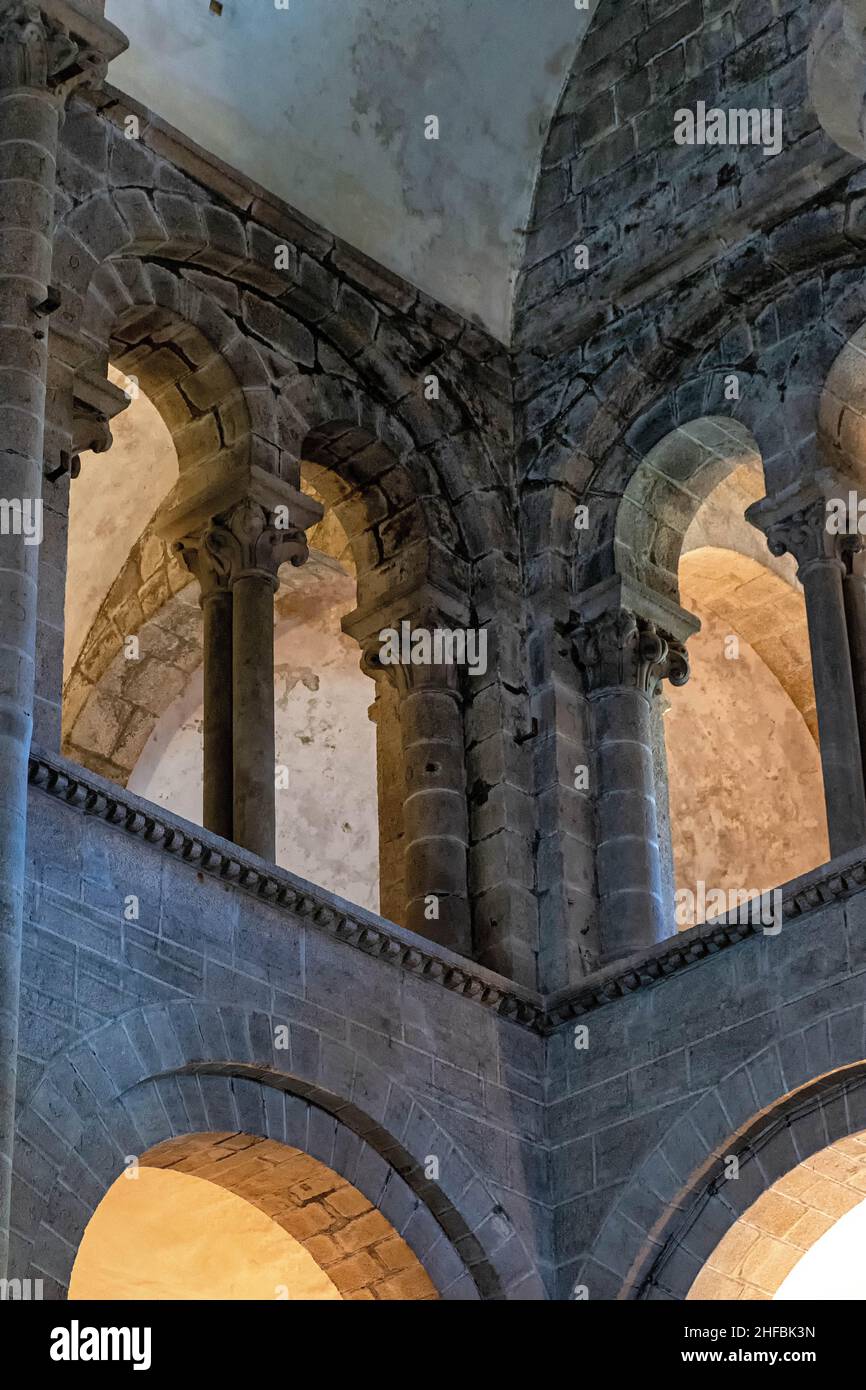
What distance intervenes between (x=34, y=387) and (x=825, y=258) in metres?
3.82

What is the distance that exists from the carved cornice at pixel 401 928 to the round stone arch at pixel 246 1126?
0.49 metres

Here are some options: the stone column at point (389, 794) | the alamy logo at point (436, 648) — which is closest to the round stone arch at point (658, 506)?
the alamy logo at point (436, 648)

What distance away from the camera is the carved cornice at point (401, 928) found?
31.1ft

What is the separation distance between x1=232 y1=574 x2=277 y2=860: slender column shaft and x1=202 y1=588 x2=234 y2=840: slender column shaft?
8 centimetres

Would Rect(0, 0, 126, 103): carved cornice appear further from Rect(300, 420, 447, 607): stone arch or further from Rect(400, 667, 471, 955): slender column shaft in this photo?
Rect(400, 667, 471, 955): slender column shaft

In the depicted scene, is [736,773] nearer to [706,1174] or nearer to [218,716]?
[218,716]

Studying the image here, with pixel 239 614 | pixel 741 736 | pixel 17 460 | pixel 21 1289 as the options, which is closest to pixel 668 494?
pixel 239 614

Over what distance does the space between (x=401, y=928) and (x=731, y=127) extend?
4045mm

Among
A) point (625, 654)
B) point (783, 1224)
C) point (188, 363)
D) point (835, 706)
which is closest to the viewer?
point (783, 1224)

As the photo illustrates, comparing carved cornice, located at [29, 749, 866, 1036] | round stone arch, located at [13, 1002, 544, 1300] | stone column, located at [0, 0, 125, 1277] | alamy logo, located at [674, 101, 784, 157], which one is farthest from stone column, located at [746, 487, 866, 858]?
stone column, located at [0, 0, 125, 1277]

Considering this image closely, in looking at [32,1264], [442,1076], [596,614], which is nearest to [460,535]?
[596,614]

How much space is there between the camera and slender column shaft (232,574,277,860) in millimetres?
10586

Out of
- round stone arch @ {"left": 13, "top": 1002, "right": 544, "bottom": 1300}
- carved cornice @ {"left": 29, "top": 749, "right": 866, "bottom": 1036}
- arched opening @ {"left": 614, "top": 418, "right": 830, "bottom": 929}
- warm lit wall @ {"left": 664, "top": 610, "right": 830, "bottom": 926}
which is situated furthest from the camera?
warm lit wall @ {"left": 664, "top": 610, "right": 830, "bottom": 926}

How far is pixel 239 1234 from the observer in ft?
41.1
